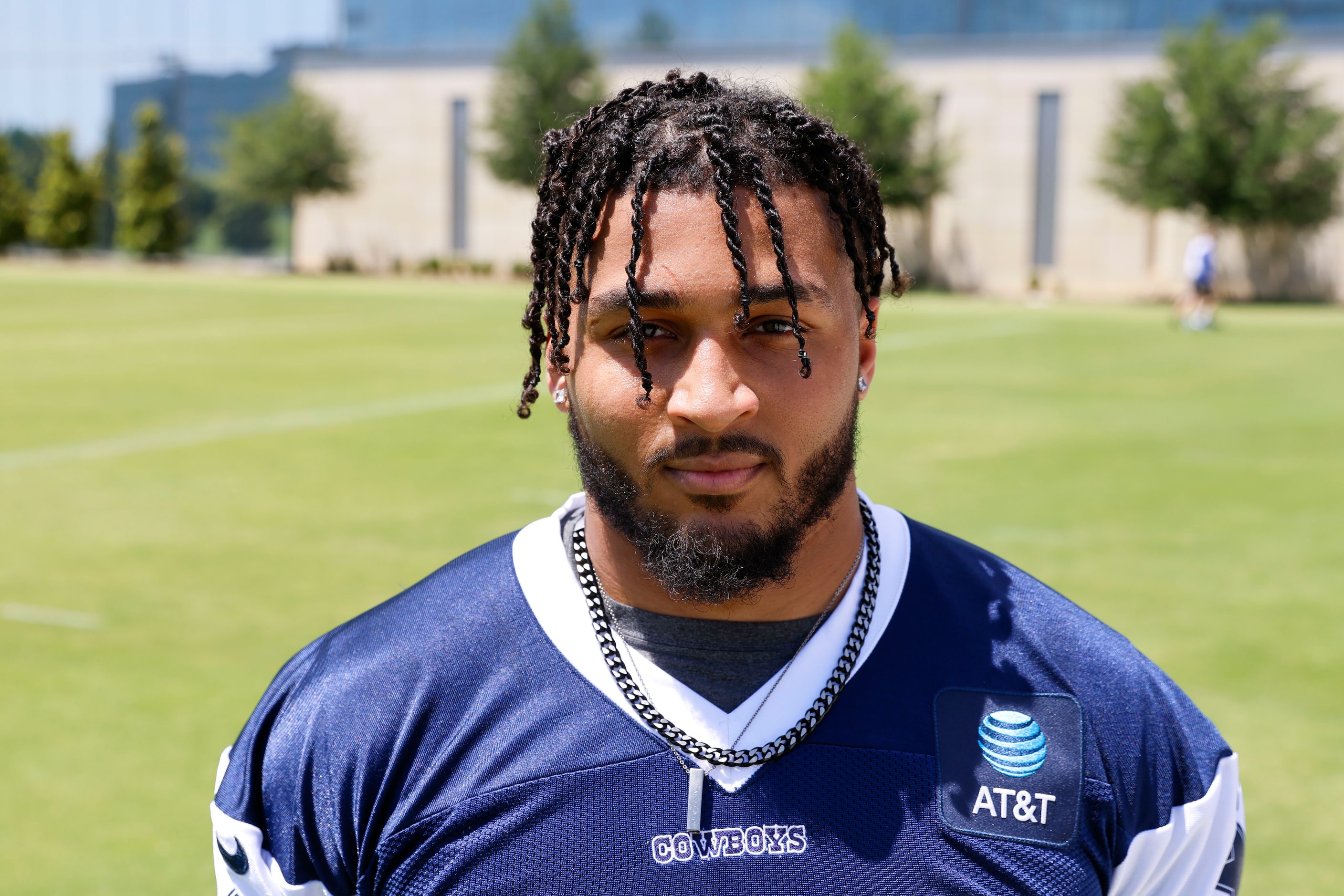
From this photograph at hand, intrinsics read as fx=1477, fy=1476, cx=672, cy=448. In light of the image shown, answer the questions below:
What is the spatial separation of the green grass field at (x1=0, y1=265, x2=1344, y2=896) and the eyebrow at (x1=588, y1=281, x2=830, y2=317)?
3.21 meters

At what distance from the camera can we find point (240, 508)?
9.91m

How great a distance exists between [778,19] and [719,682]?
5776 centimetres

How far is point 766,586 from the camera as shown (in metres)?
2.02

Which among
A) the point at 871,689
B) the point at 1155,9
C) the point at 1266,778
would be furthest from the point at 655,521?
the point at 1155,9

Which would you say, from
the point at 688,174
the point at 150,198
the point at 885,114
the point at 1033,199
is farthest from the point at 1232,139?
the point at 688,174

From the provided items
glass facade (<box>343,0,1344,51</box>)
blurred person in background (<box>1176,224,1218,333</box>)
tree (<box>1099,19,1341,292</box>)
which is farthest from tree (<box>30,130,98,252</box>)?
blurred person in background (<box>1176,224,1218,333</box>)

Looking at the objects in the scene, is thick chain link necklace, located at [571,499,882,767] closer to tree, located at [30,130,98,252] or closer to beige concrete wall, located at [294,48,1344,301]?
beige concrete wall, located at [294,48,1344,301]

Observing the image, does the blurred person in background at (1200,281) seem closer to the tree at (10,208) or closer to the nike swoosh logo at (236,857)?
the nike swoosh logo at (236,857)

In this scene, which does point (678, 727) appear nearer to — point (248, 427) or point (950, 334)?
point (248, 427)

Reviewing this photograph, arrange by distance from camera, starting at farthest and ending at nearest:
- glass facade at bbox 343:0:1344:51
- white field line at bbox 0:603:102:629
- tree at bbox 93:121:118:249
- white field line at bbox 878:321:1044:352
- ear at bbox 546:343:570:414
Result: 1. tree at bbox 93:121:118:249
2. glass facade at bbox 343:0:1344:51
3. white field line at bbox 878:321:1044:352
4. white field line at bbox 0:603:102:629
5. ear at bbox 546:343:570:414

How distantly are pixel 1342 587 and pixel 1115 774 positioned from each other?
6.69 meters

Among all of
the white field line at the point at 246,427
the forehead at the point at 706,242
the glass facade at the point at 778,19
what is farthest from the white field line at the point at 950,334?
the glass facade at the point at 778,19

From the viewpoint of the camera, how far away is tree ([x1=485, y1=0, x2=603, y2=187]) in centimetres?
5216

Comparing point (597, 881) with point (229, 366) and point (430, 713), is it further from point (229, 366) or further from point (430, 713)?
point (229, 366)
